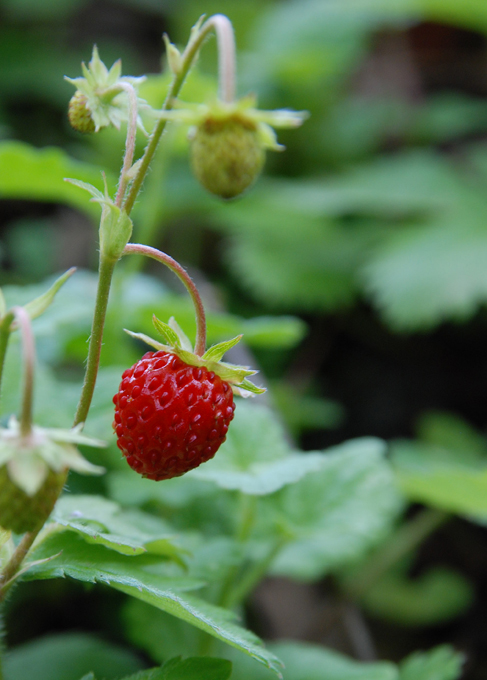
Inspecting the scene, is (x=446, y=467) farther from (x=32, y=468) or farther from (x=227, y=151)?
(x=32, y=468)

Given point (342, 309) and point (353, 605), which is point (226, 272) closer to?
point (342, 309)

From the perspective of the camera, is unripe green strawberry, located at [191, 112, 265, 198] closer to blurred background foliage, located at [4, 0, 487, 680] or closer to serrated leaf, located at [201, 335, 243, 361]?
serrated leaf, located at [201, 335, 243, 361]

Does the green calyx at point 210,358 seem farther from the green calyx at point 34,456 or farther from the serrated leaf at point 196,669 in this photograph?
the serrated leaf at point 196,669

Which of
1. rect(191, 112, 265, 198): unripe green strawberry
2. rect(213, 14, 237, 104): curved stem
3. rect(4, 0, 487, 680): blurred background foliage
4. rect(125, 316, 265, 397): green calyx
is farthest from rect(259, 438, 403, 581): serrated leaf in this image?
rect(213, 14, 237, 104): curved stem

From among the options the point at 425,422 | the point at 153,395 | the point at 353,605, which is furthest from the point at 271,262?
the point at 153,395

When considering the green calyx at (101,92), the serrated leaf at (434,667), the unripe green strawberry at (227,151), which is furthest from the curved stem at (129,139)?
the serrated leaf at (434,667)
